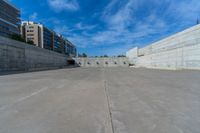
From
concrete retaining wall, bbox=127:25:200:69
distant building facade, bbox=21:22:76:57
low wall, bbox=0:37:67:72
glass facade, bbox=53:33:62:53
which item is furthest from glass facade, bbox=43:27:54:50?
concrete retaining wall, bbox=127:25:200:69

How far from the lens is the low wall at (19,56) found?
19516 mm

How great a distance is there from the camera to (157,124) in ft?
8.22

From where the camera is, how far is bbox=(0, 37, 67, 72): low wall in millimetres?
19516

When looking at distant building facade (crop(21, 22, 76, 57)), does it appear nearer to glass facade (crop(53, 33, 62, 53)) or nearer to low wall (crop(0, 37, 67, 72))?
glass facade (crop(53, 33, 62, 53))

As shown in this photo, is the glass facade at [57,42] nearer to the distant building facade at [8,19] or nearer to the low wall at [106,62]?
the distant building facade at [8,19]

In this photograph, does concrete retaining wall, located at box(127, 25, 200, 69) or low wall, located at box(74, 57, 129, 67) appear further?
low wall, located at box(74, 57, 129, 67)

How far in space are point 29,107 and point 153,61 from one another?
38.3 m

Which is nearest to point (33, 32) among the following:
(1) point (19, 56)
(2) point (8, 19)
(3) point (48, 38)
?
(3) point (48, 38)

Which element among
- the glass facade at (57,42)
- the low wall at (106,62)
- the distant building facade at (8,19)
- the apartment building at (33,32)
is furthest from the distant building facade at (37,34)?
the low wall at (106,62)

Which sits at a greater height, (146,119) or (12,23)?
(12,23)

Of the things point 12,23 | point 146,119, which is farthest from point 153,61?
point 12,23

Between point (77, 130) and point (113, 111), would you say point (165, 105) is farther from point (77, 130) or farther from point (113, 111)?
point (77, 130)

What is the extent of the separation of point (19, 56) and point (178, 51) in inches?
1251

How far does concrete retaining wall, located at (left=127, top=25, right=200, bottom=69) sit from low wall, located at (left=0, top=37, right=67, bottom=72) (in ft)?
103
